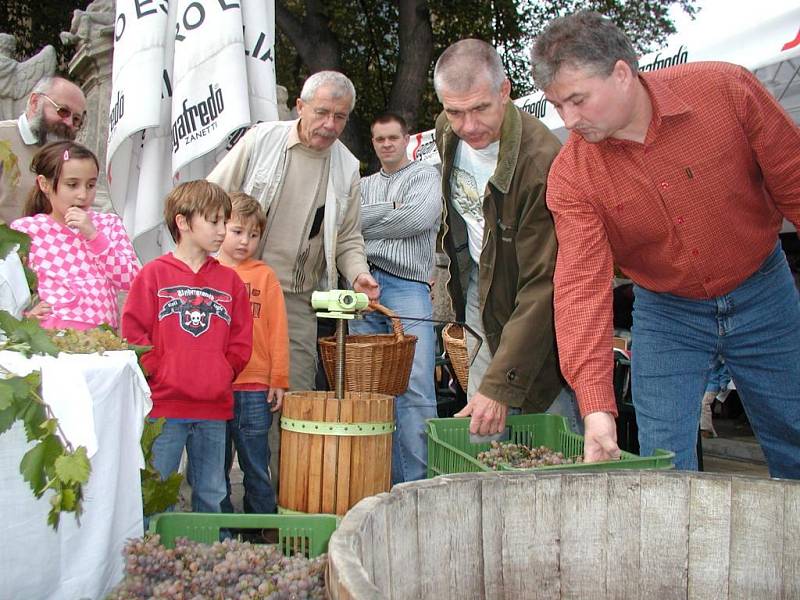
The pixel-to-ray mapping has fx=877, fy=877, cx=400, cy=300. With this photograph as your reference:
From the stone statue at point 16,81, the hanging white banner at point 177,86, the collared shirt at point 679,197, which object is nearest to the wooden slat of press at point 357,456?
the collared shirt at point 679,197

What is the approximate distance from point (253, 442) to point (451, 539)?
2.29 m

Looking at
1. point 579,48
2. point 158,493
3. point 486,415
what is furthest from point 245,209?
point 579,48

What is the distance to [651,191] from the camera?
8.29ft

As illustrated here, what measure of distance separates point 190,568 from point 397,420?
263 cm

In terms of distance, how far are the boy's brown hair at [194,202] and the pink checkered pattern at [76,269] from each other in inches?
11.3

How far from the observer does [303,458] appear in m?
3.20

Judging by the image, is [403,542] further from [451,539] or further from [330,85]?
[330,85]

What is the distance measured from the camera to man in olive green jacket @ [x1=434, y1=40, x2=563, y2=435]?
2.77 metres

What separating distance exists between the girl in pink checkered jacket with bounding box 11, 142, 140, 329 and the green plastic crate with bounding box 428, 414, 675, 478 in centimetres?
145

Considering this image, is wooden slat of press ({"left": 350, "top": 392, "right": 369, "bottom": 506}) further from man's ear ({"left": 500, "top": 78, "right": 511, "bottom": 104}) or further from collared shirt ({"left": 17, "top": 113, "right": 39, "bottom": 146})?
collared shirt ({"left": 17, "top": 113, "right": 39, "bottom": 146})

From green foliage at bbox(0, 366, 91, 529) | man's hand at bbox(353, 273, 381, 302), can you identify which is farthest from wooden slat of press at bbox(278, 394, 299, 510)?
green foliage at bbox(0, 366, 91, 529)

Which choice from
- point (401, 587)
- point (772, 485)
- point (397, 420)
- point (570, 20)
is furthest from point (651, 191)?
point (397, 420)

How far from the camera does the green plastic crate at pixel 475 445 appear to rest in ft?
8.74

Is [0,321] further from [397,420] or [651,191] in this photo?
[397,420]
